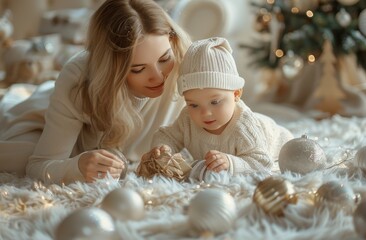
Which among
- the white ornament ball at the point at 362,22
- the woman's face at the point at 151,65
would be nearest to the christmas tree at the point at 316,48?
the white ornament ball at the point at 362,22

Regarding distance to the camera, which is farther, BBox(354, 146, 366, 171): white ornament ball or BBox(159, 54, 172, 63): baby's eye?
BBox(159, 54, 172, 63): baby's eye

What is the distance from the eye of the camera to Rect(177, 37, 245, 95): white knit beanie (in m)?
A: 1.27

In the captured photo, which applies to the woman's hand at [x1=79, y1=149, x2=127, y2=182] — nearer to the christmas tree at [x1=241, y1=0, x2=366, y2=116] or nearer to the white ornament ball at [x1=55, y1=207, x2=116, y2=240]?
the white ornament ball at [x1=55, y1=207, x2=116, y2=240]

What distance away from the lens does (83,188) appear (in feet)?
3.99

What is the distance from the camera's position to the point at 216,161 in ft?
4.15

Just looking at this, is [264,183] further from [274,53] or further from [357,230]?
[274,53]

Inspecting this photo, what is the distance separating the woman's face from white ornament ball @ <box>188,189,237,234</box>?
0.50 meters

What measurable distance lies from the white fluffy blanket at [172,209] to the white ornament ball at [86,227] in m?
0.03

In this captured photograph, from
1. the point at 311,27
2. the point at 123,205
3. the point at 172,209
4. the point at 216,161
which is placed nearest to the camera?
the point at 123,205

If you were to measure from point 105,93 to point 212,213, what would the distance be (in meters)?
0.57

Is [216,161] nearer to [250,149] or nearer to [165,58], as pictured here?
[250,149]

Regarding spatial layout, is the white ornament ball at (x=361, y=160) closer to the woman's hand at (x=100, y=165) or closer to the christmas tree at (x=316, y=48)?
the woman's hand at (x=100, y=165)

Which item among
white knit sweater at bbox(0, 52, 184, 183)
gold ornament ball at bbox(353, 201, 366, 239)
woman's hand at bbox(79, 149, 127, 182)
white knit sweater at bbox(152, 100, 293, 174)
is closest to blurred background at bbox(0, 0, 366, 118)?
white knit sweater at bbox(0, 52, 184, 183)

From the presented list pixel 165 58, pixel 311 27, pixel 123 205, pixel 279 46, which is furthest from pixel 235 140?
pixel 279 46
